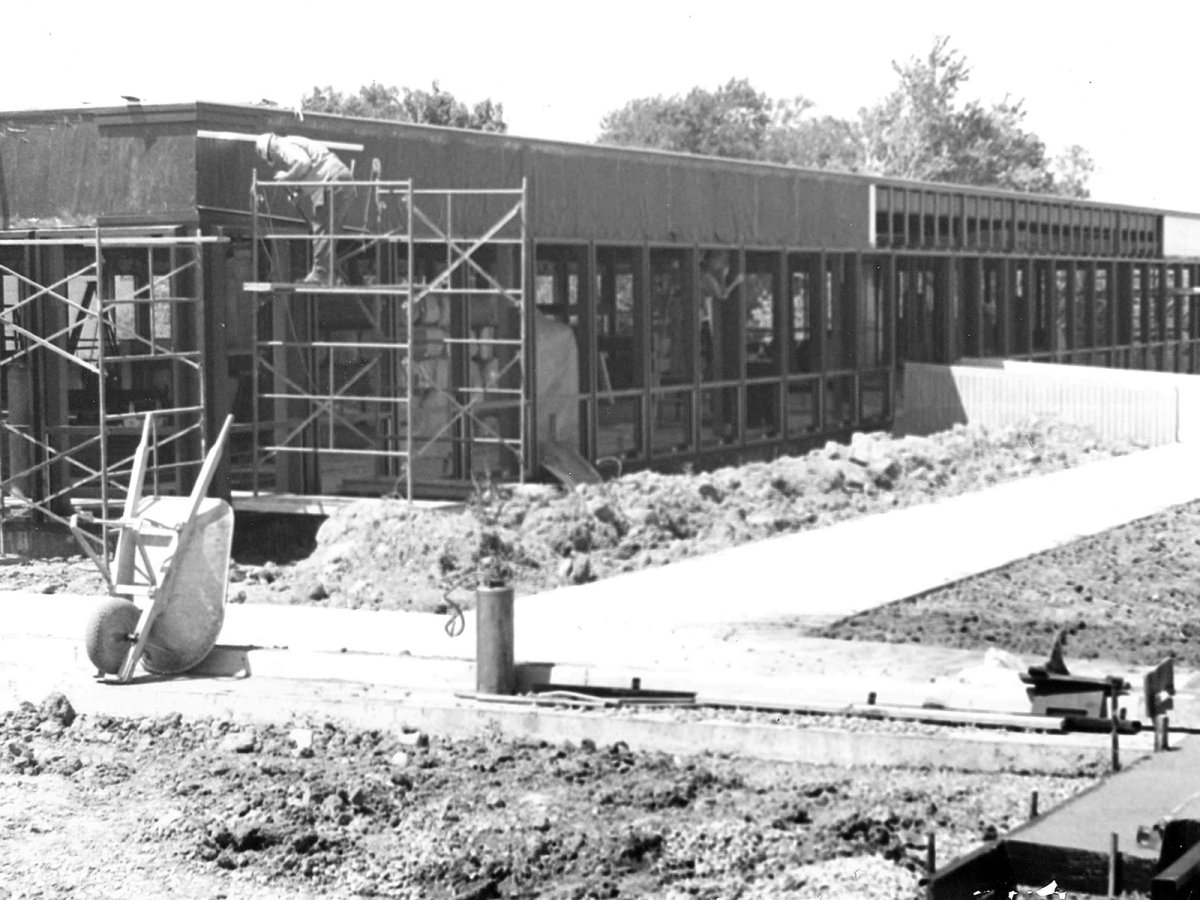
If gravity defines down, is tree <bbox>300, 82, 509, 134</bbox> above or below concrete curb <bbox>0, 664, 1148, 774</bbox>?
above

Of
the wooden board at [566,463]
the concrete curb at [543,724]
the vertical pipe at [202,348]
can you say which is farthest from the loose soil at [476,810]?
the wooden board at [566,463]

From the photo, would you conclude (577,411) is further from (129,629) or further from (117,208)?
(129,629)

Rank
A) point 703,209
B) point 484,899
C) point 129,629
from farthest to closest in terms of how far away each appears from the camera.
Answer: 1. point 703,209
2. point 129,629
3. point 484,899

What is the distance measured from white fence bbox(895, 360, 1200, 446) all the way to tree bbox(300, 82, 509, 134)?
161ft

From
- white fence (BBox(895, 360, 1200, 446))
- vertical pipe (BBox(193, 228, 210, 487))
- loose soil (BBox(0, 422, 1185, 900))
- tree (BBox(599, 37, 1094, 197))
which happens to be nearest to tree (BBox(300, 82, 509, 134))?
tree (BBox(599, 37, 1094, 197))

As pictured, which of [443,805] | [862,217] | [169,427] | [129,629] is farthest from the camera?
[862,217]

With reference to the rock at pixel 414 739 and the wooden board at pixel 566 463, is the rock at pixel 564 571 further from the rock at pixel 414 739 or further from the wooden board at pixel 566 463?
the wooden board at pixel 566 463

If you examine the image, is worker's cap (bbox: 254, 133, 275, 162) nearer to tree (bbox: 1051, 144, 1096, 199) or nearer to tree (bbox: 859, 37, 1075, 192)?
tree (bbox: 859, 37, 1075, 192)

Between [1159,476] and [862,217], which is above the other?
[862,217]

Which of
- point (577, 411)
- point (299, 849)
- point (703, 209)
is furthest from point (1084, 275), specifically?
point (299, 849)

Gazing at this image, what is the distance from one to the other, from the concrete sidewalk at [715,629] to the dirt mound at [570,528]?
70cm

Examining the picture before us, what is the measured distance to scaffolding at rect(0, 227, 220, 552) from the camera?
18.7m

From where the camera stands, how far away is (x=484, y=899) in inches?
297

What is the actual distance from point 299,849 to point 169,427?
1272 centimetres
